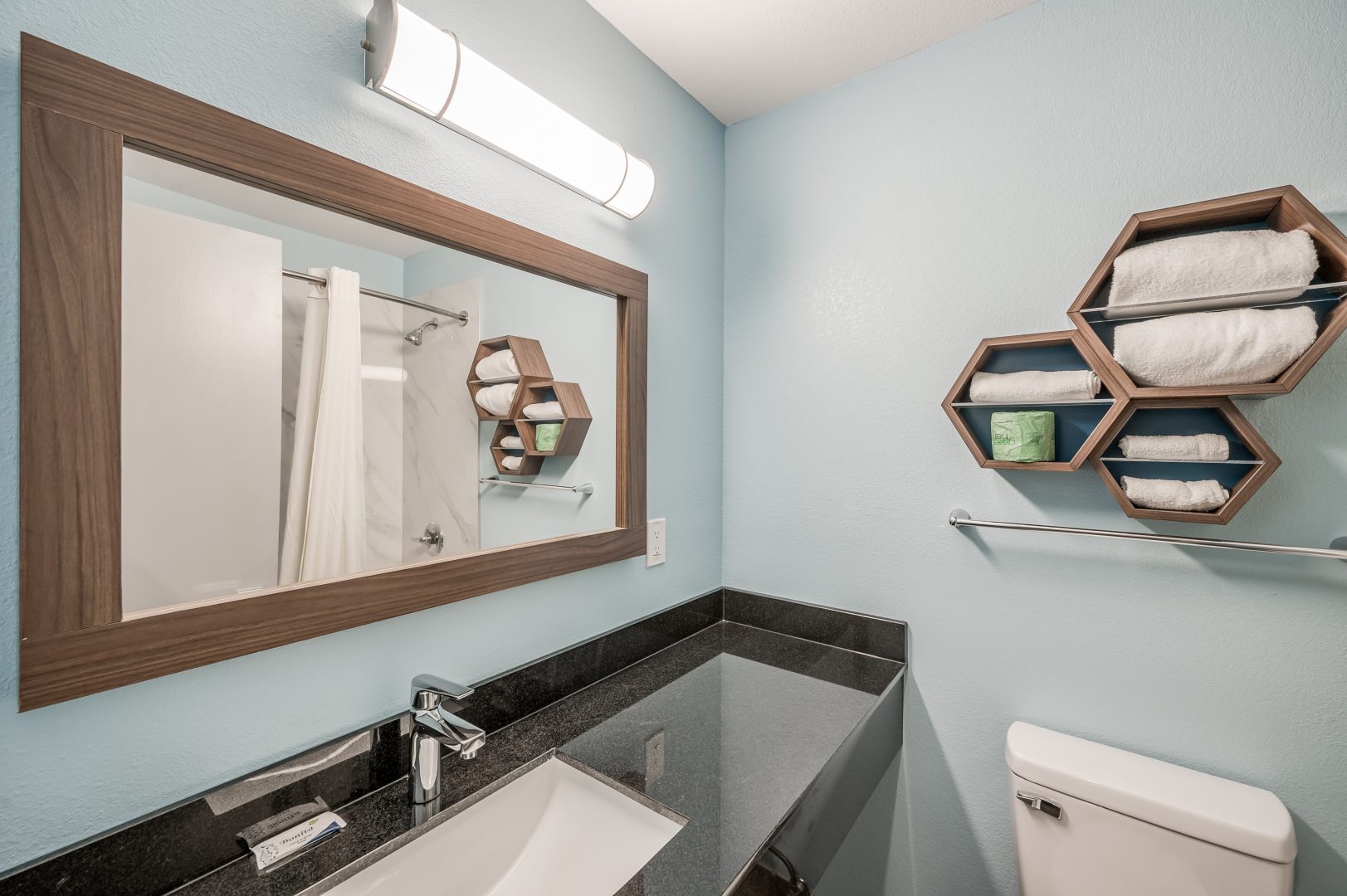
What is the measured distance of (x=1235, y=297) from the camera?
3.10 feet

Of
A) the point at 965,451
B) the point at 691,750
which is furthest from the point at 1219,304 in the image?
the point at 691,750

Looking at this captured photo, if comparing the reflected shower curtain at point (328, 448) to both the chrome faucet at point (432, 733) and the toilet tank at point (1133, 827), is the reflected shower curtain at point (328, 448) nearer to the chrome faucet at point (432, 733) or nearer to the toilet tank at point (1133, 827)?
the chrome faucet at point (432, 733)

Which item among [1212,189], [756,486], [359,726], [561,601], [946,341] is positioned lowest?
[359,726]

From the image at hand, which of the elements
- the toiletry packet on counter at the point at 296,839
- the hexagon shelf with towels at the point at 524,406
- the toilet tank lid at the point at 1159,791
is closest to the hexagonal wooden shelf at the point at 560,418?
the hexagon shelf with towels at the point at 524,406

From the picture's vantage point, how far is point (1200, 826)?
0.98m

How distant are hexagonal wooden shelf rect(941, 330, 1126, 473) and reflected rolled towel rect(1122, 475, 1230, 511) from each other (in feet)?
0.34

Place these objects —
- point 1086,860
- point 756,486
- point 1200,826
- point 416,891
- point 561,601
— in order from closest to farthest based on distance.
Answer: point 416,891
point 1200,826
point 1086,860
point 561,601
point 756,486

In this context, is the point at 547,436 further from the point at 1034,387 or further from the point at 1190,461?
the point at 1190,461

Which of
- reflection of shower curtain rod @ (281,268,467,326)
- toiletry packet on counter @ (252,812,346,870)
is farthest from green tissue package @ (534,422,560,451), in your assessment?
toiletry packet on counter @ (252,812,346,870)

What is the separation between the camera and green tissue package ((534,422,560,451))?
118cm

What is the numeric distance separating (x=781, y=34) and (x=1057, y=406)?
3.49ft

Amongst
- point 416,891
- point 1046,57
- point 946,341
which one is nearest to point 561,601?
point 416,891

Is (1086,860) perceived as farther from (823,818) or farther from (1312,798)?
(823,818)

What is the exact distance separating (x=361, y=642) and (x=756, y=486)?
1108 millimetres
